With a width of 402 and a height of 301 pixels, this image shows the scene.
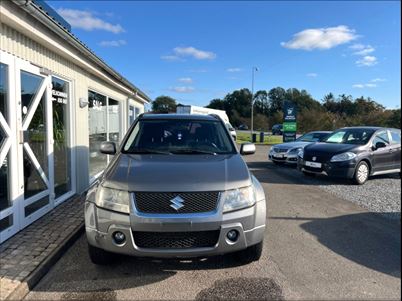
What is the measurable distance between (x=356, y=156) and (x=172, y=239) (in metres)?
7.81

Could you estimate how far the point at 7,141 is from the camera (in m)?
5.05

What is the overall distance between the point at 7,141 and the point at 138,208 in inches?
101

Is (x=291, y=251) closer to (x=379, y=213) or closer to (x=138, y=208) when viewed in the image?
(x=138, y=208)

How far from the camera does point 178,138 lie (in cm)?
514

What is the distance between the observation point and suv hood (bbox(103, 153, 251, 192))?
12.2 feet

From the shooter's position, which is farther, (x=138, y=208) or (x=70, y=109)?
(x=70, y=109)

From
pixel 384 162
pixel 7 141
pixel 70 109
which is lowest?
pixel 384 162

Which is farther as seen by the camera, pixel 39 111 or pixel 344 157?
pixel 344 157

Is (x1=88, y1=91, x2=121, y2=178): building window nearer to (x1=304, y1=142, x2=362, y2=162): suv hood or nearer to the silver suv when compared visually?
the silver suv

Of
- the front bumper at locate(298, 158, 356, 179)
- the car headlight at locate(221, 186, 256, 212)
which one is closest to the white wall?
the car headlight at locate(221, 186, 256, 212)

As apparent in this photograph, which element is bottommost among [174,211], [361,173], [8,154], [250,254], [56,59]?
[250,254]

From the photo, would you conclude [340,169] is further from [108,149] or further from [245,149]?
[108,149]

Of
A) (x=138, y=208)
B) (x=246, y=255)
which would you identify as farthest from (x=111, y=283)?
(x=246, y=255)

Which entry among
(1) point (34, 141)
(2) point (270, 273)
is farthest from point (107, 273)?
(1) point (34, 141)
